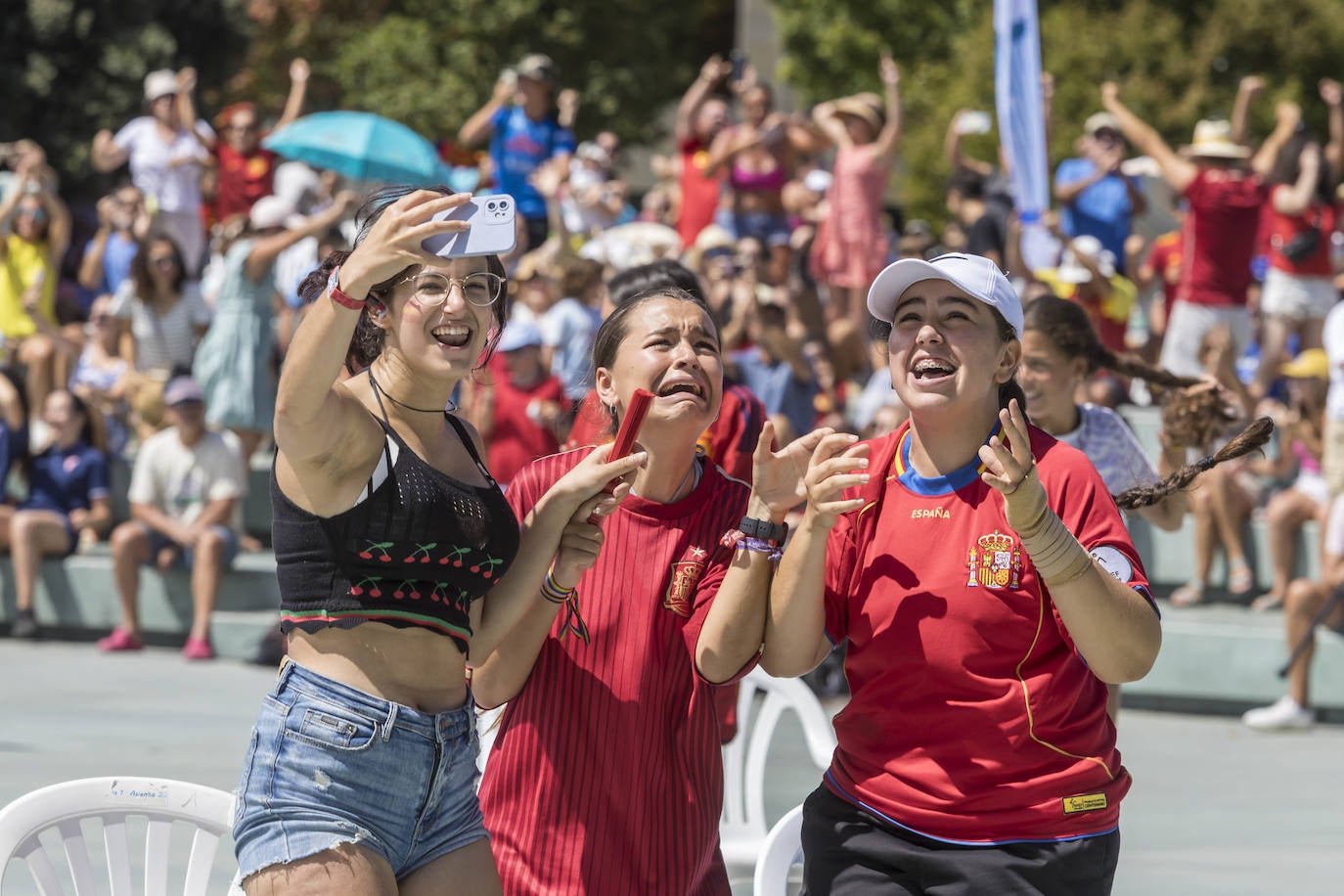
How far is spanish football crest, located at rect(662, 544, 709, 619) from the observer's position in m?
3.21

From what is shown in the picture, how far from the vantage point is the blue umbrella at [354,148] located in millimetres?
11312

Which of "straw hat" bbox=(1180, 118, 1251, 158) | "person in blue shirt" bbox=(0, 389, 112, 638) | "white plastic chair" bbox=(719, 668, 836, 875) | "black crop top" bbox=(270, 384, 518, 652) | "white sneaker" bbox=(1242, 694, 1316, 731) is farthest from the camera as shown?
"straw hat" bbox=(1180, 118, 1251, 158)

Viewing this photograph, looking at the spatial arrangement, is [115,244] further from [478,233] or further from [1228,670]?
[478,233]

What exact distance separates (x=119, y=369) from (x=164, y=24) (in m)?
10.9

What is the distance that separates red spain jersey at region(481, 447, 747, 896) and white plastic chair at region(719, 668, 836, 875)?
1.56 metres

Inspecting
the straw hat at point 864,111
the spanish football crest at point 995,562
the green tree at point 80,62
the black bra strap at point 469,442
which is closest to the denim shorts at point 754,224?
the straw hat at point 864,111

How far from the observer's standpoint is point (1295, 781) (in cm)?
725

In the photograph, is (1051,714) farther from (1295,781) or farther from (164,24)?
(164,24)

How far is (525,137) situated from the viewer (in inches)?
505

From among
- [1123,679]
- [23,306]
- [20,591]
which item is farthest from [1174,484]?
[23,306]

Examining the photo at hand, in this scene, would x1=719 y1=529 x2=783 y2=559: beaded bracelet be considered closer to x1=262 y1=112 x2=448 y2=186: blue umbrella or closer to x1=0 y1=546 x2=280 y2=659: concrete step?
x1=0 y1=546 x2=280 y2=659: concrete step

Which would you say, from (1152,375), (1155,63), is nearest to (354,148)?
(1152,375)

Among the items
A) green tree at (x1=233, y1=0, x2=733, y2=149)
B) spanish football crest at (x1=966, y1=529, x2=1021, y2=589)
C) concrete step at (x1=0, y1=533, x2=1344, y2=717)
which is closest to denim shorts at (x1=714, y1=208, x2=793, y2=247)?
concrete step at (x1=0, y1=533, x2=1344, y2=717)

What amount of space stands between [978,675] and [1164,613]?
653cm
